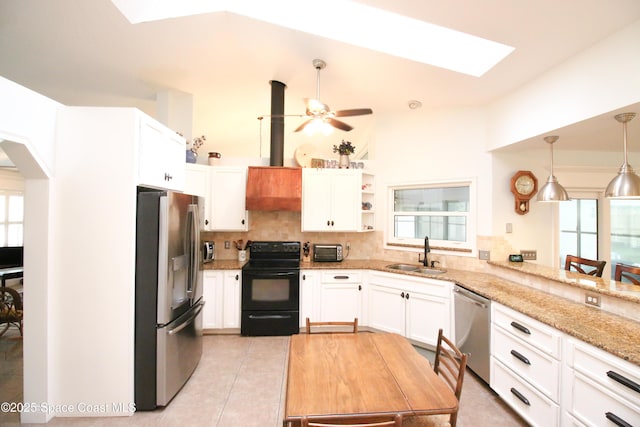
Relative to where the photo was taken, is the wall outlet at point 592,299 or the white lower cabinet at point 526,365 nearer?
the white lower cabinet at point 526,365

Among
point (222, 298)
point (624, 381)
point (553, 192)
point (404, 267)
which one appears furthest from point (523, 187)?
point (222, 298)

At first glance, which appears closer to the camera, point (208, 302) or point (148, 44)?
point (148, 44)

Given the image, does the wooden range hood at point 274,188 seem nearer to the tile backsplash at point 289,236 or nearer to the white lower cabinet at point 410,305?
the tile backsplash at point 289,236

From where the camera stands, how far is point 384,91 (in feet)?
10.9

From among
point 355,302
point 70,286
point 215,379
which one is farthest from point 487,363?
point 70,286

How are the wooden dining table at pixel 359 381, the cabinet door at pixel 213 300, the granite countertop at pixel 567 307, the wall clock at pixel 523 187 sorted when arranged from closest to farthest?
1. the wooden dining table at pixel 359 381
2. the granite countertop at pixel 567 307
3. the wall clock at pixel 523 187
4. the cabinet door at pixel 213 300

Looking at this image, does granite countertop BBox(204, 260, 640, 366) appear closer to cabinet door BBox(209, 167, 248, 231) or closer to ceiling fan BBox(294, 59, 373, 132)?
ceiling fan BBox(294, 59, 373, 132)

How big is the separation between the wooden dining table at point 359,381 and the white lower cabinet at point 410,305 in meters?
1.41

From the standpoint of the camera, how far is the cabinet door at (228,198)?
3.73m

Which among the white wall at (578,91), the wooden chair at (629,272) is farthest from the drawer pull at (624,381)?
the wooden chair at (629,272)

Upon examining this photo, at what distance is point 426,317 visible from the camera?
3.11 metres

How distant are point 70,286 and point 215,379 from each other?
1.45 meters

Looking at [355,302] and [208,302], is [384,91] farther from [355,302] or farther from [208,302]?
[208,302]

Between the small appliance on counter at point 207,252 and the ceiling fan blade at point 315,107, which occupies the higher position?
Answer: the ceiling fan blade at point 315,107
